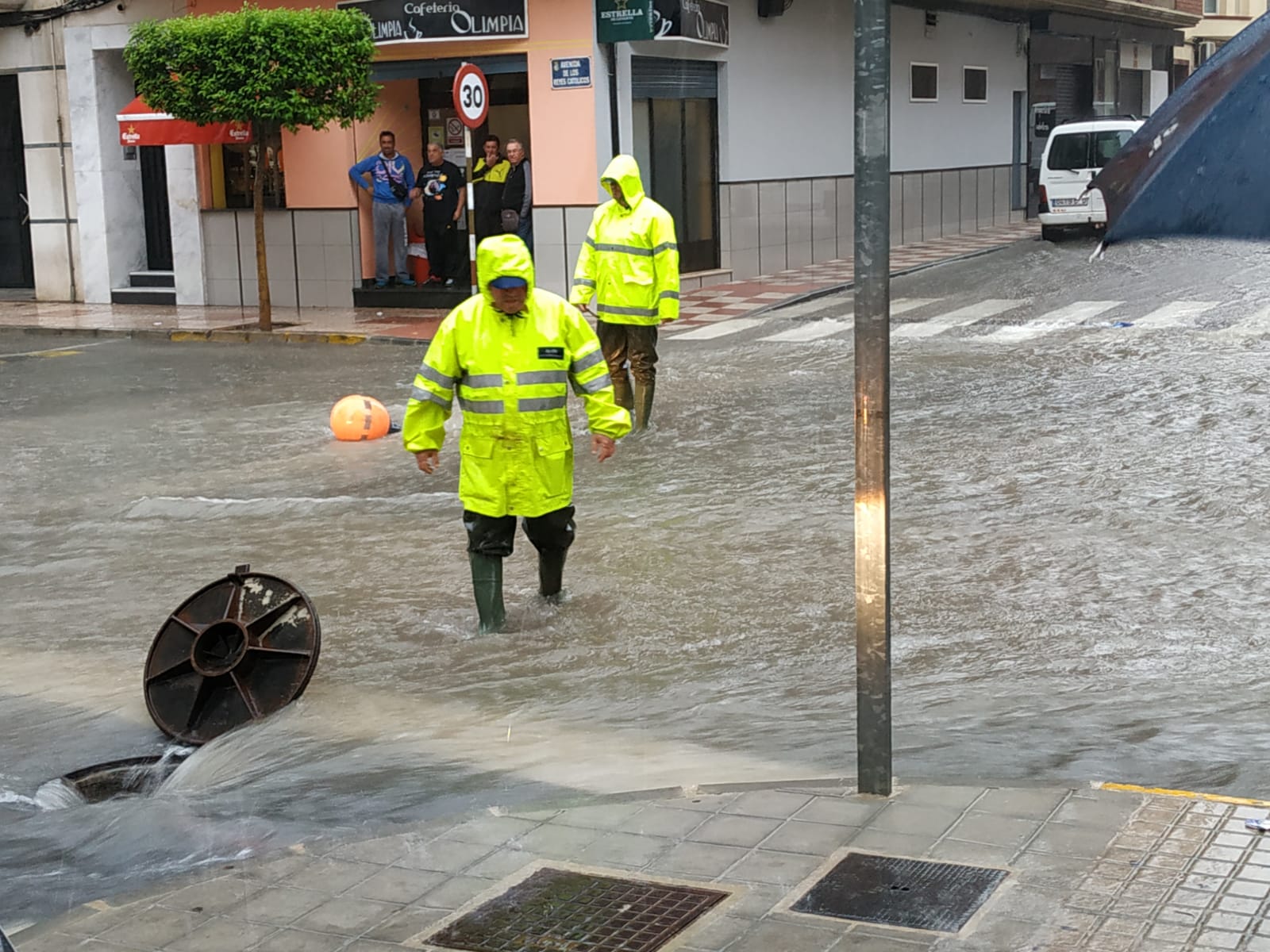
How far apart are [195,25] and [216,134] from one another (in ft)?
7.32

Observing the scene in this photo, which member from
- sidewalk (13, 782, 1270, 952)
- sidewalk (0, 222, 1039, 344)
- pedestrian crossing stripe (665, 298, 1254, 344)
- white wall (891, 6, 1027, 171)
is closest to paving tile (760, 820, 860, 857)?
sidewalk (13, 782, 1270, 952)

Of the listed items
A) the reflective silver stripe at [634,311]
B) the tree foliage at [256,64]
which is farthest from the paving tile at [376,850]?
the tree foliage at [256,64]

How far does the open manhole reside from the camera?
654 cm

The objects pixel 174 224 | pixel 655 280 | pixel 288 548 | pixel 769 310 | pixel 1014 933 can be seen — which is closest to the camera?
pixel 1014 933

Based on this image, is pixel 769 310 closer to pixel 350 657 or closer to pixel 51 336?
pixel 51 336

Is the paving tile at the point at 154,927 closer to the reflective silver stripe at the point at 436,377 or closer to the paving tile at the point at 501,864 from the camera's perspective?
the paving tile at the point at 501,864

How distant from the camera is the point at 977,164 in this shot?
30.6m

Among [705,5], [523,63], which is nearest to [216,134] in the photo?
[523,63]

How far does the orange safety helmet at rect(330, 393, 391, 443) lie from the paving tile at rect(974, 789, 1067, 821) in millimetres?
7677

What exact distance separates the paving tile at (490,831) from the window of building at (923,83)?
78.9ft

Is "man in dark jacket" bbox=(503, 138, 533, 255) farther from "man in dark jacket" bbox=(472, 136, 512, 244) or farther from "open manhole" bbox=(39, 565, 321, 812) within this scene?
"open manhole" bbox=(39, 565, 321, 812)

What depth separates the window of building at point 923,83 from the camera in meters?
Answer: 27.7

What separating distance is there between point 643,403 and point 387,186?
9.76m

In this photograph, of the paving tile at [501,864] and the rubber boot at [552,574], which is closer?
the paving tile at [501,864]
